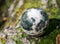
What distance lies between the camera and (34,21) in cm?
165

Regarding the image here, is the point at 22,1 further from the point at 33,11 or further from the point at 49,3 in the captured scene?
the point at 33,11

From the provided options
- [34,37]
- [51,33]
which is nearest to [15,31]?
[34,37]

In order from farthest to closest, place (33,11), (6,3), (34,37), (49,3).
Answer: (6,3)
(49,3)
(34,37)
(33,11)

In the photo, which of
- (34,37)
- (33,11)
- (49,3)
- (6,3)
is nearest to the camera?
(33,11)

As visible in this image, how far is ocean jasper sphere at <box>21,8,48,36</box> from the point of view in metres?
1.64

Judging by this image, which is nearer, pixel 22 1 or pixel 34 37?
pixel 34 37

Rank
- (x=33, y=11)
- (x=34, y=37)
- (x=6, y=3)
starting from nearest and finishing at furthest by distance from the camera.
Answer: (x=33, y=11) → (x=34, y=37) → (x=6, y=3)

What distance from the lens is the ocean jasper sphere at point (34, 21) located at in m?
1.64

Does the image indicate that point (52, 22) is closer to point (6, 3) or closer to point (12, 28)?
point (12, 28)

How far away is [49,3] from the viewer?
6.32 feet

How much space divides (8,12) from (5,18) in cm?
6

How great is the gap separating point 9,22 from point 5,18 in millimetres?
67

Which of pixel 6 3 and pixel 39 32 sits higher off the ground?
pixel 6 3

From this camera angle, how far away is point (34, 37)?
1.79m
